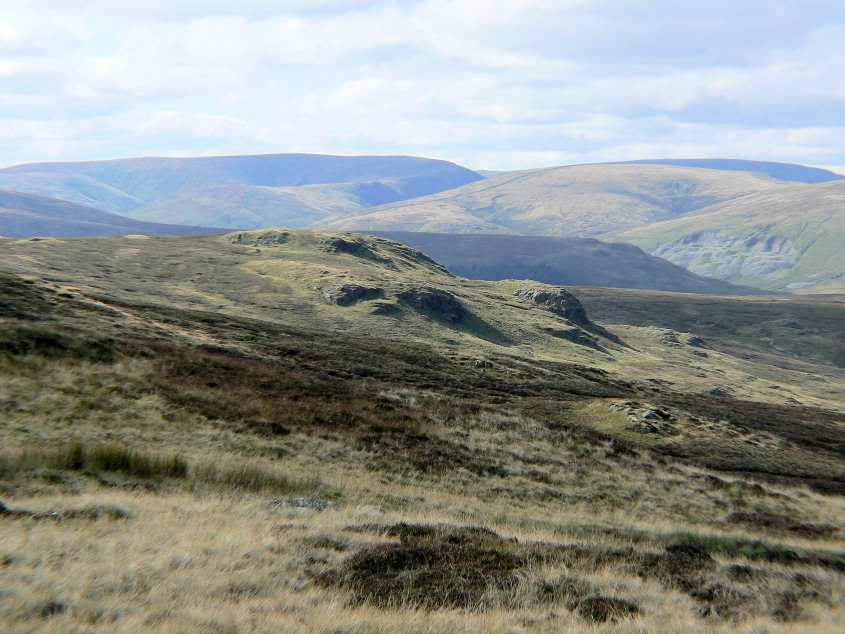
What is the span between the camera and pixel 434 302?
4326 inches

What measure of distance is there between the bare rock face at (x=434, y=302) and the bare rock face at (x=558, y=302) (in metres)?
36.9

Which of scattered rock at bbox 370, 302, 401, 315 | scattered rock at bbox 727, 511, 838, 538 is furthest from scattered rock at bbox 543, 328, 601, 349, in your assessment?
scattered rock at bbox 727, 511, 838, 538

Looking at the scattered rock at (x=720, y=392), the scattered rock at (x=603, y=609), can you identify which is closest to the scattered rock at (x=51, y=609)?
the scattered rock at (x=603, y=609)

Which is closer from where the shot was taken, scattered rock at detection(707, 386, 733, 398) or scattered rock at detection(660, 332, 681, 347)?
scattered rock at detection(707, 386, 733, 398)

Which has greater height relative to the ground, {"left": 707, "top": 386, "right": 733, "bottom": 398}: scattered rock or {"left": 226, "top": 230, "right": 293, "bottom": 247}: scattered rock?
{"left": 226, "top": 230, "right": 293, "bottom": 247}: scattered rock

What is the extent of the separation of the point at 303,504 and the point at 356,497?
10.2ft

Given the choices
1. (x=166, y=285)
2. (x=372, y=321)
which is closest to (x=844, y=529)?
(x=372, y=321)

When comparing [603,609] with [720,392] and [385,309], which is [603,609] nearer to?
[385,309]

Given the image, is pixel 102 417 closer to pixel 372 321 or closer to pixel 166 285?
pixel 372 321

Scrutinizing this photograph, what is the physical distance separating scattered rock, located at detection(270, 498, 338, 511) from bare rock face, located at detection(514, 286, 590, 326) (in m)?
128

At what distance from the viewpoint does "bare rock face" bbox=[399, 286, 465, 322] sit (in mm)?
108688

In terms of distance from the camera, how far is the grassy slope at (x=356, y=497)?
828cm

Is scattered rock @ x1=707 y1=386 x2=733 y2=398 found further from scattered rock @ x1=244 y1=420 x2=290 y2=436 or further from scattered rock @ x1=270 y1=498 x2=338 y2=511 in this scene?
scattered rock @ x1=270 y1=498 x2=338 y2=511

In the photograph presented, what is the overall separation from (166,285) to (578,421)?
7707 cm
